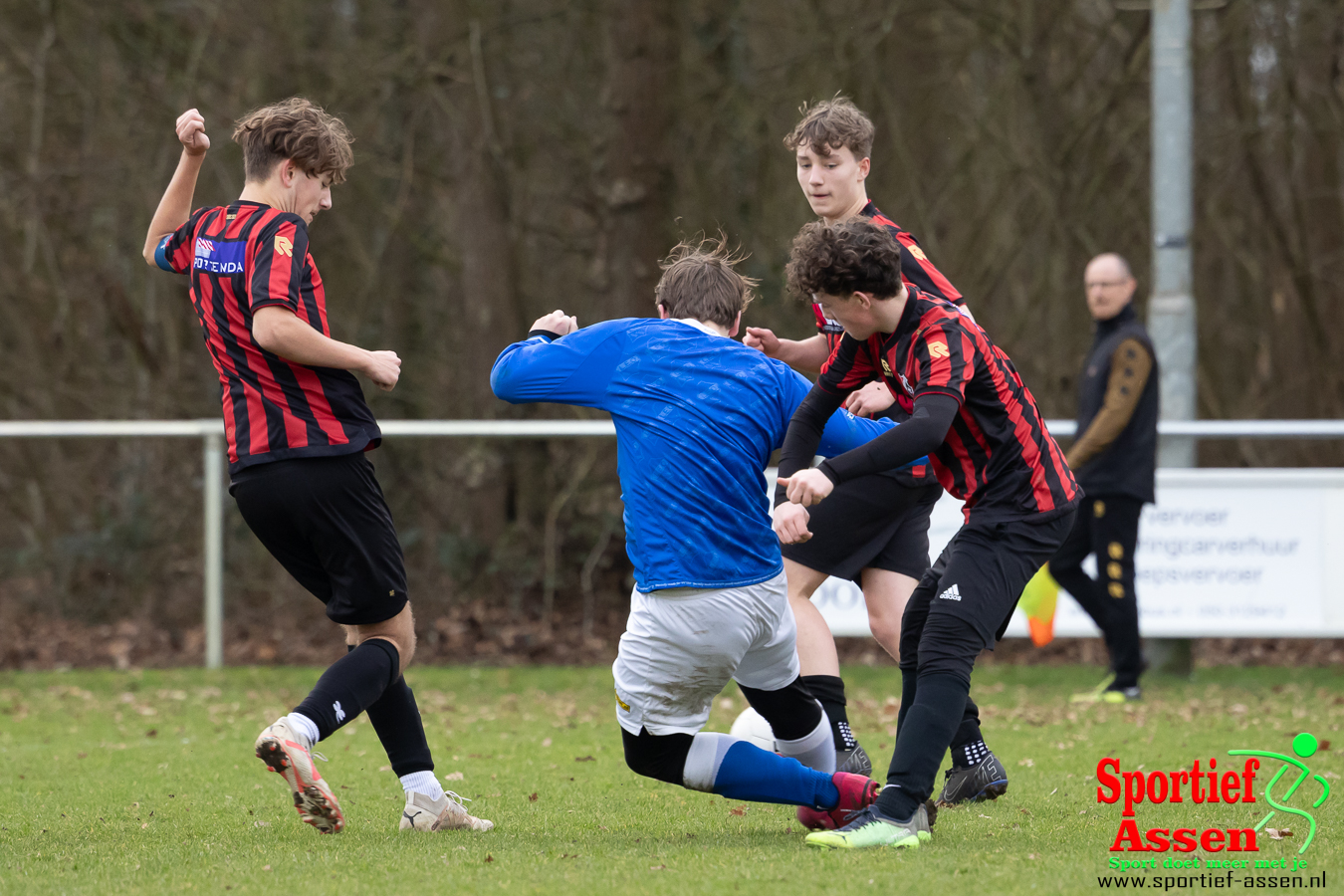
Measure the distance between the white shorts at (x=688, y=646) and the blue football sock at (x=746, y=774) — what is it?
0.28 feet

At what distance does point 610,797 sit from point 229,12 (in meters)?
9.56

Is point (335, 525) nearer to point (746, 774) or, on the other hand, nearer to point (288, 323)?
point (288, 323)

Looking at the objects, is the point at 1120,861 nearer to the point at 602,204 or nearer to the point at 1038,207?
the point at 602,204

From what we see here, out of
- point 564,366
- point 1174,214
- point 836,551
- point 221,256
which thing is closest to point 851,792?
point 836,551

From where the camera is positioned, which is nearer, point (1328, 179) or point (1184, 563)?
point (1184, 563)

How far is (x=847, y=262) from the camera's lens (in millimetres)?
3803

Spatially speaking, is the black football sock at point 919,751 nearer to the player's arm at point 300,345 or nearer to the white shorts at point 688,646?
the white shorts at point 688,646

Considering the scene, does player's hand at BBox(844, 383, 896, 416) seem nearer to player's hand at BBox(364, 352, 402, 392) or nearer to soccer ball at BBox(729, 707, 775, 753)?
soccer ball at BBox(729, 707, 775, 753)

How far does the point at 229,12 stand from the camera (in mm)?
12383

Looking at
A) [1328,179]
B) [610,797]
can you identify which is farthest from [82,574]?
[1328,179]

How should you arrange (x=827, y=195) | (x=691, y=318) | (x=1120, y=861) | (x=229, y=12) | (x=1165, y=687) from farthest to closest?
(x=229, y=12), (x=1165, y=687), (x=827, y=195), (x=691, y=318), (x=1120, y=861)

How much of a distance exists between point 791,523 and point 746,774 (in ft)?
2.36

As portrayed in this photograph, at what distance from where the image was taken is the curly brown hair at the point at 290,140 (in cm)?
424

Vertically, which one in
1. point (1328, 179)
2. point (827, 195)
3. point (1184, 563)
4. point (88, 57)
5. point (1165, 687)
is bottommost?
point (1165, 687)
